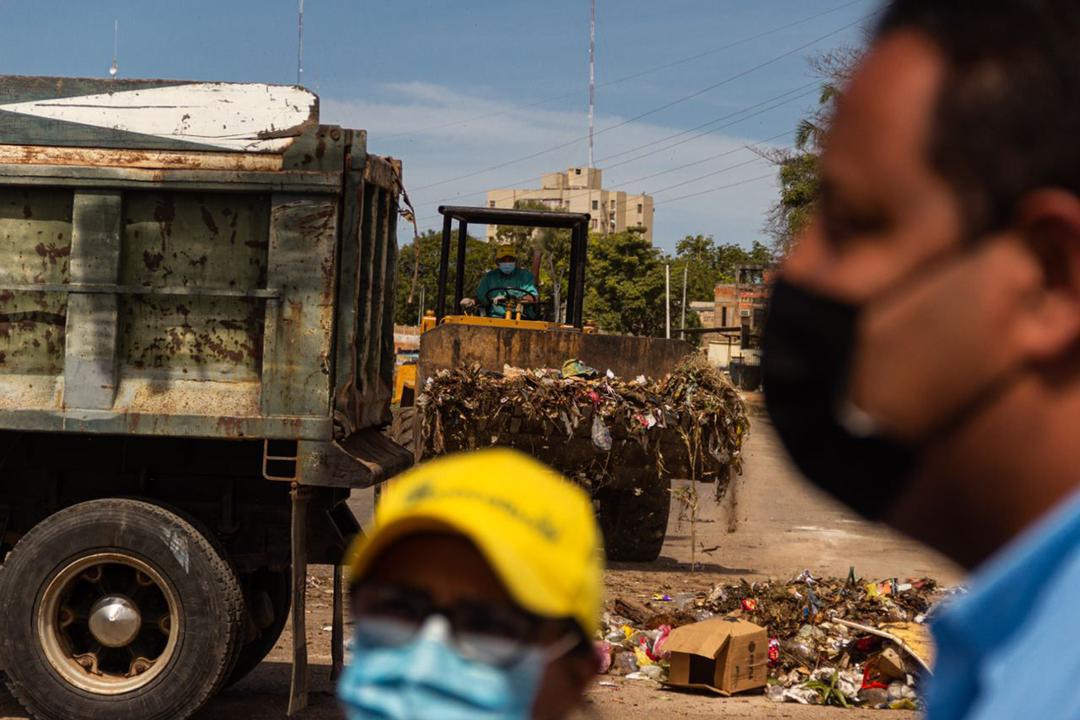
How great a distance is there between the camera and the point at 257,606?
699 cm

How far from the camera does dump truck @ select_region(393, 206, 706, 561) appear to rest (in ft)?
38.5

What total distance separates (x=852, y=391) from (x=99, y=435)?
603 cm

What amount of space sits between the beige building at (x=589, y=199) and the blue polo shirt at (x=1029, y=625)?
128m

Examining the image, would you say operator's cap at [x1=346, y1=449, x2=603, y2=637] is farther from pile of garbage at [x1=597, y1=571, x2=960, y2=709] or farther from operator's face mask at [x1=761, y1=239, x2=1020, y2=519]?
pile of garbage at [x1=597, y1=571, x2=960, y2=709]

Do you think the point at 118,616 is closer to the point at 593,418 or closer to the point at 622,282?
the point at 593,418

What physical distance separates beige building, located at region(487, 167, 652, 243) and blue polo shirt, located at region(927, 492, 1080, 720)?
128 m

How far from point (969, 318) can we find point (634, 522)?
12148 mm

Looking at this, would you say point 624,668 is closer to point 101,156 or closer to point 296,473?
point 296,473

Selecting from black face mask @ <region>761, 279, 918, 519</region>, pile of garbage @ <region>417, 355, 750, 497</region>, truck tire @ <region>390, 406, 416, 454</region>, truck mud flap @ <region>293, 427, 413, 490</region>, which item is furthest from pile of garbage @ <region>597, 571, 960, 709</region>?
black face mask @ <region>761, 279, 918, 519</region>

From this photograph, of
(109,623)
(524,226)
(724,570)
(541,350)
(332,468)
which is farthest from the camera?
(524,226)

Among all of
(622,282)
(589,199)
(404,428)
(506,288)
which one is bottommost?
(404,428)

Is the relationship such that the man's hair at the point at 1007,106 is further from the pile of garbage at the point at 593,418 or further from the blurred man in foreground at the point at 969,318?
the pile of garbage at the point at 593,418

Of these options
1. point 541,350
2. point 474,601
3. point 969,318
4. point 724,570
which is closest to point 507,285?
point 541,350

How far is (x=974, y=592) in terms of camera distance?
3.11 ft
